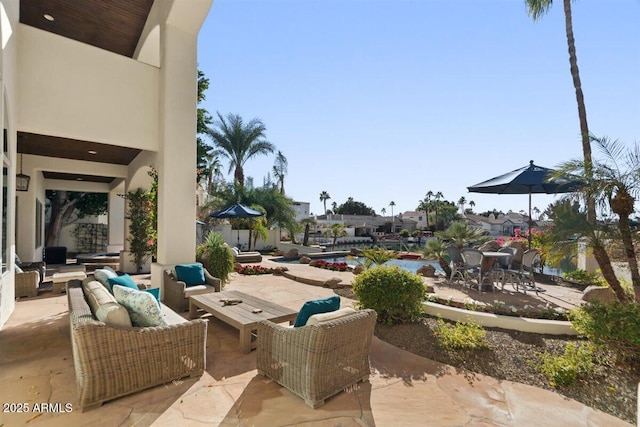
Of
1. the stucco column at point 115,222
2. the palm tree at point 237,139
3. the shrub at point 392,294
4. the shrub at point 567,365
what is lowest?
the shrub at point 567,365

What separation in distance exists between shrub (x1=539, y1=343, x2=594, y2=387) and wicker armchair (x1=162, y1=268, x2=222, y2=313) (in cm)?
513

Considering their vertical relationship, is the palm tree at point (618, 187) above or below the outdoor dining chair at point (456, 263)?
above

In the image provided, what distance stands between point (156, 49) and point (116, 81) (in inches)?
84.8

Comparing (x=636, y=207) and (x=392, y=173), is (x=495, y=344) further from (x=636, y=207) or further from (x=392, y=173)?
(x=392, y=173)

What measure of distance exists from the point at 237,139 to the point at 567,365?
17.8 metres

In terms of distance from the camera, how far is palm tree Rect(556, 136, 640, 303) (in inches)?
160

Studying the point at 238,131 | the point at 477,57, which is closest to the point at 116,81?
the point at 477,57

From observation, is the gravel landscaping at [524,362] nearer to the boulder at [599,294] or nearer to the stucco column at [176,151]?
the boulder at [599,294]

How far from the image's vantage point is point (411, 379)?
328 centimetres

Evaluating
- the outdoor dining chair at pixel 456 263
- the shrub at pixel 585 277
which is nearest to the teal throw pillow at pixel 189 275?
the outdoor dining chair at pixel 456 263

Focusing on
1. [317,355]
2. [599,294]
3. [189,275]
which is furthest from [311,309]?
[599,294]

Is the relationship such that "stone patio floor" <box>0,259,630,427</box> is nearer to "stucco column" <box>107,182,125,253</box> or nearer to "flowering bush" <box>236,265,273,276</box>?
"flowering bush" <box>236,265,273,276</box>

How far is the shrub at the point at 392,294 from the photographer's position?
4.45 meters

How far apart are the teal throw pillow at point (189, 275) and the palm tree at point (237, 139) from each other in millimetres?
12789
